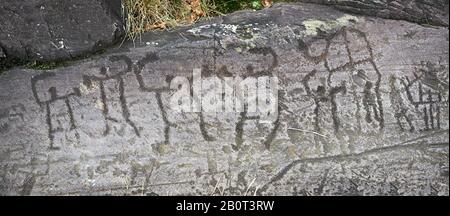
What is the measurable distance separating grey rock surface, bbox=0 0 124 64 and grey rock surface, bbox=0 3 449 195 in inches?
3.6

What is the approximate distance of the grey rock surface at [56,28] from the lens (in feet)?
9.60

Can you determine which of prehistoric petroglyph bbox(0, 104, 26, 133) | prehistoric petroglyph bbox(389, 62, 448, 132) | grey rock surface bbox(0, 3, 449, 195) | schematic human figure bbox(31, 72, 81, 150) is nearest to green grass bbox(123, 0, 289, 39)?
grey rock surface bbox(0, 3, 449, 195)

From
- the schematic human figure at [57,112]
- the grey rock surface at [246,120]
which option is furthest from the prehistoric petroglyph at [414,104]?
the schematic human figure at [57,112]

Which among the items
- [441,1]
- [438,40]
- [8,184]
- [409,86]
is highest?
[441,1]

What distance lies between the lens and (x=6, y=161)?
9.90 ft

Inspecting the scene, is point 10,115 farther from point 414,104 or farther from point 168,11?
point 414,104

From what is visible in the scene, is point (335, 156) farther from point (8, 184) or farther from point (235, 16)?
point (8, 184)

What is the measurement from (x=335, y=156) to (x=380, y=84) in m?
0.45

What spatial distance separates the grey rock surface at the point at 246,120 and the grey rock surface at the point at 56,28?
90mm

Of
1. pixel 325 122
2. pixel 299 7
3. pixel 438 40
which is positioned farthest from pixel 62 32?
pixel 438 40

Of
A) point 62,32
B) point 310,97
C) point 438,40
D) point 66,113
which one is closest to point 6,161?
point 66,113

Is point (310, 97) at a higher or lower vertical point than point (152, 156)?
higher

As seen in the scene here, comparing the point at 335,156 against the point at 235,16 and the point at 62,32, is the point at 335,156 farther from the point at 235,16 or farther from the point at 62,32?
the point at 62,32

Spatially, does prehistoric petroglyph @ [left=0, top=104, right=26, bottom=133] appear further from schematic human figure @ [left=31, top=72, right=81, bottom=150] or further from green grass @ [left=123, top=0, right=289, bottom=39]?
green grass @ [left=123, top=0, right=289, bottom=39]
